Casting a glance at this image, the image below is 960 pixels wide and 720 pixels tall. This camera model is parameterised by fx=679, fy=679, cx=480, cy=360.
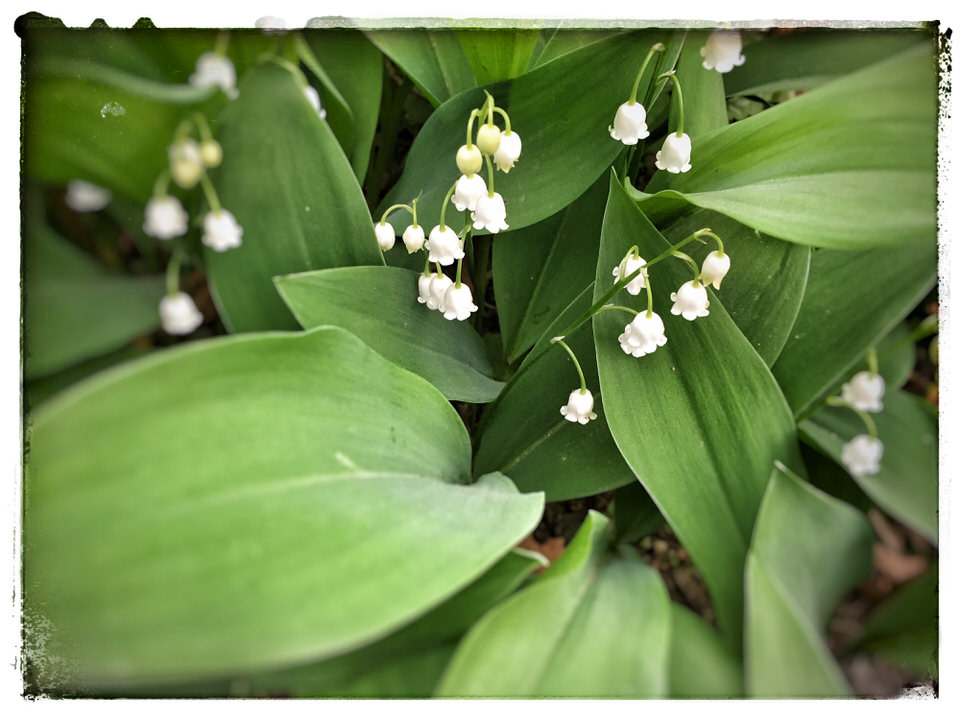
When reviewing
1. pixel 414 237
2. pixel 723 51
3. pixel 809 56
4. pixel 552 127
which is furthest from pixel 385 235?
pixel 809 56

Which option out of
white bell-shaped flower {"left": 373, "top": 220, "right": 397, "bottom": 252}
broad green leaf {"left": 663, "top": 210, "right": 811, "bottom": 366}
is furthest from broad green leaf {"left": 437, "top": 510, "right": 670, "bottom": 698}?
white bell-shaped flower {"left": 373, "top": 220, "right": 397, "bottom": 252}

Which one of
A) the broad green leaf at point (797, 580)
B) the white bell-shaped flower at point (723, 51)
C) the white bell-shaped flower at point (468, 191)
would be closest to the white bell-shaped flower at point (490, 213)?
the white bell-shaped flower at point (468, 191)

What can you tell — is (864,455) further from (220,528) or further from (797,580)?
(220,528)

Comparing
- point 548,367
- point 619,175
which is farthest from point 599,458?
point 619,175

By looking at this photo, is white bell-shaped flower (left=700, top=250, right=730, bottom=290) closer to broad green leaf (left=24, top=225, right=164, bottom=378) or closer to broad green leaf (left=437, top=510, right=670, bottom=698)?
broad green leaf (left=437, top=510, right=670, bottom=698)

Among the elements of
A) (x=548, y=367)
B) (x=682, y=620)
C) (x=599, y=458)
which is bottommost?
(x=682, y=620)

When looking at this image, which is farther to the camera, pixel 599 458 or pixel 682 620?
pixel 599 458

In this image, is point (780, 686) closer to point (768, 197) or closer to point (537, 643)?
point (537, 643)
